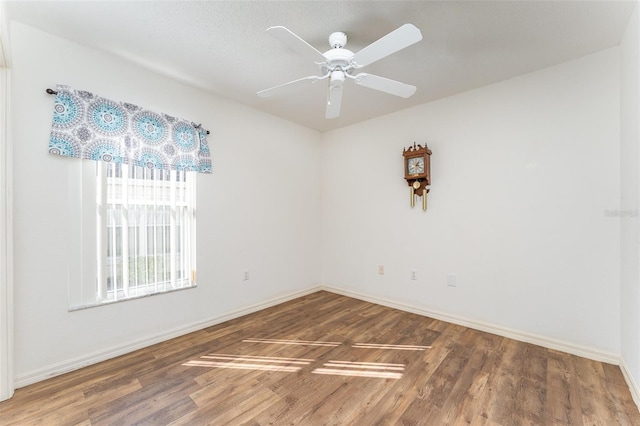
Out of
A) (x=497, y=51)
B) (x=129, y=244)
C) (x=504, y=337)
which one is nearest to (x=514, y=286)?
(x=504, y=337)

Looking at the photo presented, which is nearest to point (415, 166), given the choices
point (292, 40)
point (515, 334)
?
point (515, 334)

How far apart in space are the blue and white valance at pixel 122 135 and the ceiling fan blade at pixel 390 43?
6.02 feet

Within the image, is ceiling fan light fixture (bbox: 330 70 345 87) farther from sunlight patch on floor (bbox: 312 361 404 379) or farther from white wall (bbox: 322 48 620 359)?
sunlight patch on floor (bbox: 312 361 404 379)

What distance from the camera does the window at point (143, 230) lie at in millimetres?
2293

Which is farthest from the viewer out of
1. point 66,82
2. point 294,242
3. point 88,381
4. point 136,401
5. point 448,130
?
point 294,242

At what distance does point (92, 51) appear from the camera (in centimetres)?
223

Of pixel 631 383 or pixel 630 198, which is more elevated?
pixel 630 198

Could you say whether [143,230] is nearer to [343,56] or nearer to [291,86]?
[291,86]

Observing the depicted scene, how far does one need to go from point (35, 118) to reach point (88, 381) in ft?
6.28

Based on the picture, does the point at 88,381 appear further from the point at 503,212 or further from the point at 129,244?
the point at 503,212

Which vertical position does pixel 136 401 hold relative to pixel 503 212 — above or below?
below

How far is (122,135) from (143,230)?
0.84 meters

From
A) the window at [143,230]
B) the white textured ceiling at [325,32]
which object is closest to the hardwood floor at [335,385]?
the window at [143,230]

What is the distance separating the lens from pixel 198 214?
290 cm
